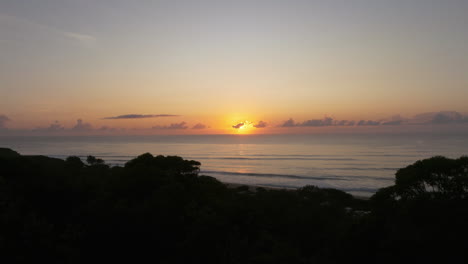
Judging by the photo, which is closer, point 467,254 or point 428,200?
point 467,254

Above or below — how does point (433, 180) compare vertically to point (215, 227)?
above

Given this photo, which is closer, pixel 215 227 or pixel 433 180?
pixel 215 227

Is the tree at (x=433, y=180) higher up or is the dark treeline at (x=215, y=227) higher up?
the tree at (x=433, y=180)

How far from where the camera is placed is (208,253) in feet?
40.7

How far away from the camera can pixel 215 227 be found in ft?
44.1

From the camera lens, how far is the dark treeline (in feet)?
39.1

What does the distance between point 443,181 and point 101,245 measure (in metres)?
15.9

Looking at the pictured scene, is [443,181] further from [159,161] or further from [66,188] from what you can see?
[159,161]

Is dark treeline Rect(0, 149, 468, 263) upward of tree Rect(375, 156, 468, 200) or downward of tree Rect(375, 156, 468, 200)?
downward

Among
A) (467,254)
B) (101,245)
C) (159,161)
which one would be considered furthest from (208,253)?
(159,161)

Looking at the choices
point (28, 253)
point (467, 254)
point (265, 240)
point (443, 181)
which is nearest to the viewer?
point (28, 253)

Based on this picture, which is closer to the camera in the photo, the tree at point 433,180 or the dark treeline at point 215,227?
the dark treeline at point 215,227

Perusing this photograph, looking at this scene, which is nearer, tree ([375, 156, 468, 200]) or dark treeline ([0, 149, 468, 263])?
dark treeline ([0, 149, 468, 263])

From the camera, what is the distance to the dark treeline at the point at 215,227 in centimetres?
1191
